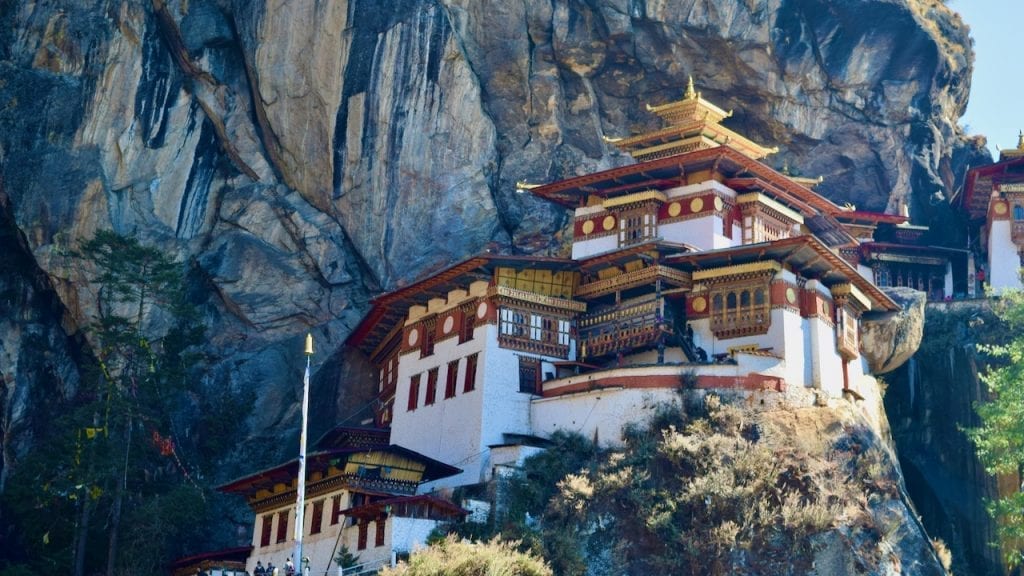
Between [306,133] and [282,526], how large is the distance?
19.6 m

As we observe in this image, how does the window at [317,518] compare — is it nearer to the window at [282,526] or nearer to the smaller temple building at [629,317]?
the window at [282,526]

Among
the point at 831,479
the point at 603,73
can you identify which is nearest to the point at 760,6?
the point at 603,73

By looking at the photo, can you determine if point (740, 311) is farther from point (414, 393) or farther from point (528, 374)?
point (414, 393)

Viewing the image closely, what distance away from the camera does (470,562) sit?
42.3 metres

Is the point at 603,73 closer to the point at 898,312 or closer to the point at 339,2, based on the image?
the point at 339,2

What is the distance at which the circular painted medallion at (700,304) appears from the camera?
56453mm

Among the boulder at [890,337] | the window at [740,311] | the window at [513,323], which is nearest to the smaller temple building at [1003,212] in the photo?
the boulder at [890,337]

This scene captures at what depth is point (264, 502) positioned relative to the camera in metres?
56.2

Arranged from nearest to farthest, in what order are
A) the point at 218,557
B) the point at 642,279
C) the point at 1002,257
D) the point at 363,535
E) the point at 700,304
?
the point at 363,535
the point at 218,557
the point at 700,304
the point at 642,279
the point at 1002,257

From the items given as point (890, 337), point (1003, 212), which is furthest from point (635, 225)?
point (1003, 212)

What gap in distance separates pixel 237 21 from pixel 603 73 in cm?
1630

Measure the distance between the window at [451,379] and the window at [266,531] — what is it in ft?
24.8

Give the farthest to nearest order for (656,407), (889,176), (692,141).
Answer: (889,176) → (692,141) → (656,407)

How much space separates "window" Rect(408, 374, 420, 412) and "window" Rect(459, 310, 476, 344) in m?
2.90
